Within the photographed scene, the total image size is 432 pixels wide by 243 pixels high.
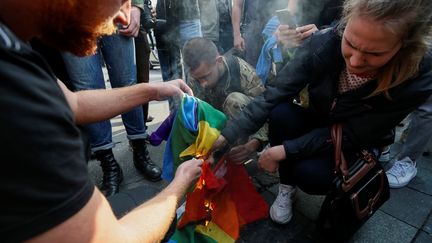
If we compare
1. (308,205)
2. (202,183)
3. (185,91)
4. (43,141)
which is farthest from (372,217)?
(43,141)

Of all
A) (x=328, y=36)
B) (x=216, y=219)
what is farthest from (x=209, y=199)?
(x=328, y=36)

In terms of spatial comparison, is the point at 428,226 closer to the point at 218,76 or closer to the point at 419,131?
the point at 419,131

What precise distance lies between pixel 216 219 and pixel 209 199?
0.45 feet

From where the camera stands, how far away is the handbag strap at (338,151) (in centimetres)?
→ 162

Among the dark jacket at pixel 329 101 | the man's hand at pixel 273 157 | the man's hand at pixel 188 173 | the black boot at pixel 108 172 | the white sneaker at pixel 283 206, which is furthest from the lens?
the black boot at pixel 108 172

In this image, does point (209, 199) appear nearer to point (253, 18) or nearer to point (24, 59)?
point (24, 59)

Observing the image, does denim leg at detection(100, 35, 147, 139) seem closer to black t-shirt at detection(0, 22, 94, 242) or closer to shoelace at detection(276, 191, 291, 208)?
shoelace at detection(276, 191, 291, 208)

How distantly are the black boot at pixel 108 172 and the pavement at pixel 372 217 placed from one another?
93 mm

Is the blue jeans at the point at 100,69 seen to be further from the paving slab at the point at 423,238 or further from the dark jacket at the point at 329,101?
the paving slab at the point at 423,238

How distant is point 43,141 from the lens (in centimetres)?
64

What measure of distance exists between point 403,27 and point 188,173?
3.93 ft

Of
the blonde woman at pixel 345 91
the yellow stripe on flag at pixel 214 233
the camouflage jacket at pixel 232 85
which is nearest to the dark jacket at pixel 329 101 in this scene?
the blonde woman at pixel 345 91

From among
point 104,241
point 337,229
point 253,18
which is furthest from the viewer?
point 253,18

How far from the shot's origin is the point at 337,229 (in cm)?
165
